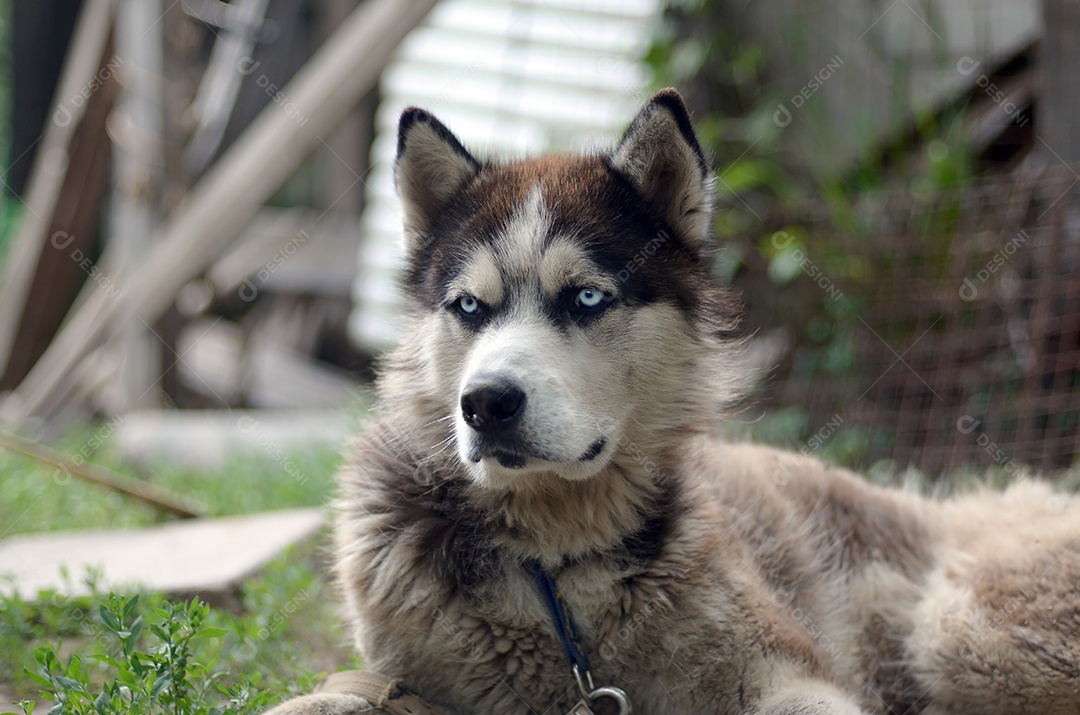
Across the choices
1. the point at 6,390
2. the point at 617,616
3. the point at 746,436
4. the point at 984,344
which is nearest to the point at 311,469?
the point at 746,436

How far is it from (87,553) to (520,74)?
595cm

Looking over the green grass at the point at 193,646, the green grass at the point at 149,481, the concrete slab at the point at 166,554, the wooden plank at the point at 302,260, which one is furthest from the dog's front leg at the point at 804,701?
the wooden plank at the point at 302,260

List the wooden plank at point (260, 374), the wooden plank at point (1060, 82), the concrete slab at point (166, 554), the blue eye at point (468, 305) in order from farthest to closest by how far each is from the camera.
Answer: the wooden plank at point (260, 374) < the wooden plank at point (1060, 82) < the concrete slab at point (166, 554) < the blue eye at point (468, 305)

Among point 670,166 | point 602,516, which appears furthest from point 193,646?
point 670,166

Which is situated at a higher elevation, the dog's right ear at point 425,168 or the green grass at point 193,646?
the dog's right ear at point 425,168

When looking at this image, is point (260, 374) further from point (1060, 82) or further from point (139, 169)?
point (1060, 82)

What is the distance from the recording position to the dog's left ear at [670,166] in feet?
9.39

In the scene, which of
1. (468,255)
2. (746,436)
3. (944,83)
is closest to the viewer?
(468,255)

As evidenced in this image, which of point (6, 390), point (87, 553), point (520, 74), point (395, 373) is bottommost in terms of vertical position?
point (6, 390)

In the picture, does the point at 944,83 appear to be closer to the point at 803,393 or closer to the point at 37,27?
the point at 803,393

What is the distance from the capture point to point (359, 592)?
9.26 ft

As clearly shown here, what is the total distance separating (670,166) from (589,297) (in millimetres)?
537

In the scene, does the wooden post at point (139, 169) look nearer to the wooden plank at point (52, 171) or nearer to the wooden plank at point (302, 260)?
the wooden plank at point (52, 171)

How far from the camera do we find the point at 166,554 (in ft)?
13.6
